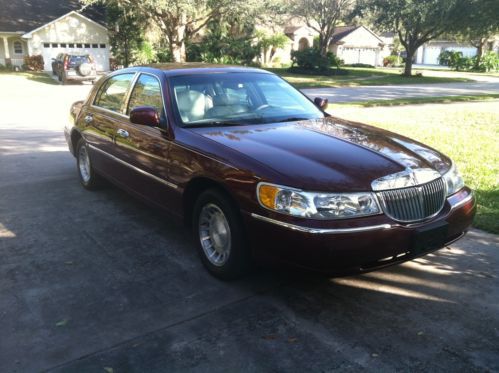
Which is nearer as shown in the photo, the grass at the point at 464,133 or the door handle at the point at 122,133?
the door handle at the point at 122,133

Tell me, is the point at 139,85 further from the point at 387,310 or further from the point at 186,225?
the point at 387,310

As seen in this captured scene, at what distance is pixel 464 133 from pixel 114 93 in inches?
319

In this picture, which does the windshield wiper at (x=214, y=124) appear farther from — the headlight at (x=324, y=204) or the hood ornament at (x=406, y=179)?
the hood ornament at (x=406, y=179)

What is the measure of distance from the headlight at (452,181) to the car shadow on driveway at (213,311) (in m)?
0.76

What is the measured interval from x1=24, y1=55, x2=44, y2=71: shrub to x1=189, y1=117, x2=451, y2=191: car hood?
Result: 34.4 meters

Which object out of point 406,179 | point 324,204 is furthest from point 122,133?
point 406,179

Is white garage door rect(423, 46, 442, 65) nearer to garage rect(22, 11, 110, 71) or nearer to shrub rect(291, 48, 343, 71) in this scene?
shrub rect(291, 48, 343, 71)

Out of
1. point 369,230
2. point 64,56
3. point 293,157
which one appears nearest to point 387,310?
point 369,230

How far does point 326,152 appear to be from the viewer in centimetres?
371

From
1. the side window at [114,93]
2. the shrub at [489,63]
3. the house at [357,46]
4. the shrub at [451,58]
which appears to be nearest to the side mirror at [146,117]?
the side window at [114,93]

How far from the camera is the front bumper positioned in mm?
3158

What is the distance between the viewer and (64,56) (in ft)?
87.4

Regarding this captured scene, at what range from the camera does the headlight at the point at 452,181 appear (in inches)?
151

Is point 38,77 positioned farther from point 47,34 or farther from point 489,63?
point 489,63
